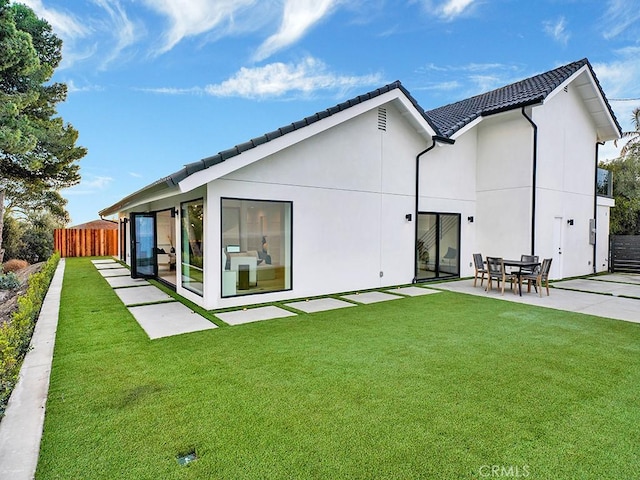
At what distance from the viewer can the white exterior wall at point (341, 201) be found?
8547 mm

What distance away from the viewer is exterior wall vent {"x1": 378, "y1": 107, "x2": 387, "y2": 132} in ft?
35.3

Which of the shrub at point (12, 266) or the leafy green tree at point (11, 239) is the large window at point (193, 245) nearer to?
the shrub at point (12, 266)

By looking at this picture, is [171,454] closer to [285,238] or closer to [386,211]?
[285,238]

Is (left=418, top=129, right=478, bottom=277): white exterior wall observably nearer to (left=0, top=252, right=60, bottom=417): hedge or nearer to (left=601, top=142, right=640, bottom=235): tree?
(left=0, top=252, right=60, bottom=417): hedge

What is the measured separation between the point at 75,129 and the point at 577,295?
2315 centimetres

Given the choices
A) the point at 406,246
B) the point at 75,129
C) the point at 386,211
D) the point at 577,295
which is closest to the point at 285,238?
the point at 386,211

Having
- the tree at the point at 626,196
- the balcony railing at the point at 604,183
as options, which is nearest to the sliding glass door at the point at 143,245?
the balcony railing at the point at 604,183

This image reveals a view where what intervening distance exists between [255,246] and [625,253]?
16.4m

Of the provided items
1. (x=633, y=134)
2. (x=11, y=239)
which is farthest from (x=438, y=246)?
(x=11, y=239)

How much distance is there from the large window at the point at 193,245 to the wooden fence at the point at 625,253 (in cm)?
1745

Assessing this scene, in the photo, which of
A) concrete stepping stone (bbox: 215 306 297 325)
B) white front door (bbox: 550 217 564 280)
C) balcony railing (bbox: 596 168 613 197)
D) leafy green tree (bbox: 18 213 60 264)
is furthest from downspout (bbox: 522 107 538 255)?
leafy green tree (bbox: 18 213 60 264)

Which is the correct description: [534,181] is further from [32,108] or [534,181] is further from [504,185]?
[32,108]

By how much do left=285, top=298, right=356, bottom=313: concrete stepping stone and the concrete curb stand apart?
15.1 ft

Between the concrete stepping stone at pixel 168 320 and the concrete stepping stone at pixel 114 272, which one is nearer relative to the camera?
the concrete stepping stone at pixel 168 320
